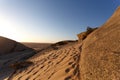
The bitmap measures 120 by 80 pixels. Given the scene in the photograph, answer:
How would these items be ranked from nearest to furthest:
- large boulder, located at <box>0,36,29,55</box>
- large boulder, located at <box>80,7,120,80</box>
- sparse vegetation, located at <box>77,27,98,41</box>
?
large boulder, located at <box>80,7,120,80</box>
sparse vegetation, located at <box>77,27,98,41</box>
large boulder, located at <box>0,36,29,55</box>

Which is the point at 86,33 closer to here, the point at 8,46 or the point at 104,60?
the point at 104,60

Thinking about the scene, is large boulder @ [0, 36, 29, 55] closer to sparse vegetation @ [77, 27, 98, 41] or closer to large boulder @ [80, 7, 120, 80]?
sparse vegetation @ [77, 27, 98, 41]

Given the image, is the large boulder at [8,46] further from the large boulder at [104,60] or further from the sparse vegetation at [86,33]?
the large boulder at [104,60]

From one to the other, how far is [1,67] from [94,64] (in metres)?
5.68

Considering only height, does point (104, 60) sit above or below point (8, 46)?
below

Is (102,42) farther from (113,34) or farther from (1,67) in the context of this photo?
(1,67)

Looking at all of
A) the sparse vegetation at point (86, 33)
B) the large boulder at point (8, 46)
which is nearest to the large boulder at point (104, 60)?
the sparse vegetation at point (86, 33)

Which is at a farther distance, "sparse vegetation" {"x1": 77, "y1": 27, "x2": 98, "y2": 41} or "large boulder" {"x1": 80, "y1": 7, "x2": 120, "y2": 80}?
"sparse vegetation" {"x1": 77, "y1": 27, "x2": 98, "y2": 41}

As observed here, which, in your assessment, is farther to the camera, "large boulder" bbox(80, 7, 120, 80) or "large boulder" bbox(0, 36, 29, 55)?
"large boulder" bbox(0, 36, 29, 55)

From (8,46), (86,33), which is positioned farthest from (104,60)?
(8,46)

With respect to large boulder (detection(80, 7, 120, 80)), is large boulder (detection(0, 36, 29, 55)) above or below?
above

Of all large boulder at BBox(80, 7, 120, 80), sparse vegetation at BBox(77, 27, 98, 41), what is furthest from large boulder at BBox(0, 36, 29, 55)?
large boulder at BBox(80, 7, 120, 80)

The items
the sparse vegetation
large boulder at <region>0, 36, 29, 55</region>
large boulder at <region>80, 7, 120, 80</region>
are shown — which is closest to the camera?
large boulder at <region>80, 7, 120, 80</region>

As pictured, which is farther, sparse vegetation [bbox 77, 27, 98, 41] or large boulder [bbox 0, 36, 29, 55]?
large boulder [bbox 0, 36, 29, 55]
